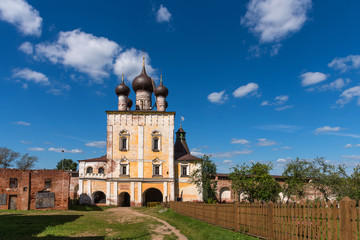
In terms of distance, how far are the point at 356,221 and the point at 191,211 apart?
46.0 feet

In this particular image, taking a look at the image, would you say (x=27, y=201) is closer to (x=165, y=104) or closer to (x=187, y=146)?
(x=165, y=104)

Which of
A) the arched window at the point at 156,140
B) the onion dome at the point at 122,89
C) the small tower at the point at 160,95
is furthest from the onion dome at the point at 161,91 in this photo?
the arched window at the point at 156,140

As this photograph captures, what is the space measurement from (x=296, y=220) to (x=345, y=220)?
6.51 ft

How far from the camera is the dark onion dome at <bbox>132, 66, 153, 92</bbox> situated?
39.3m

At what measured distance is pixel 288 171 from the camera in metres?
32.9

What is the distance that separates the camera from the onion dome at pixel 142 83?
39.3 meters

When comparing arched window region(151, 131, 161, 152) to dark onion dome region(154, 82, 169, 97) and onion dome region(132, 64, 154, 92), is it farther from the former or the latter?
onion dome region(132, 64, 154, 92)

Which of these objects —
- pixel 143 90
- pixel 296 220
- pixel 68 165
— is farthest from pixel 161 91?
pixel 68 165

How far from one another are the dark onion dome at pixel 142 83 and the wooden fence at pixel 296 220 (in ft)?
89.2

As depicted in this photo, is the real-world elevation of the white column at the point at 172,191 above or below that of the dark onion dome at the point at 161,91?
below

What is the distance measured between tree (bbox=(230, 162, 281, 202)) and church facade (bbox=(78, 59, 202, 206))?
578 cm

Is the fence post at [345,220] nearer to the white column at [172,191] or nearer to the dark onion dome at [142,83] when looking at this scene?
the white column at [172,191]

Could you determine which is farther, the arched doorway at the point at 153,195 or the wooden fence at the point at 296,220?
the arched doorway at the point at 153,195

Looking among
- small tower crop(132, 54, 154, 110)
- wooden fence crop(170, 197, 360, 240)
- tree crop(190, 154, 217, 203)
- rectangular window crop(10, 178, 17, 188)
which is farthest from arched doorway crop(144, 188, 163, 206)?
wooden fence crop(170, 197, 360, 240)
